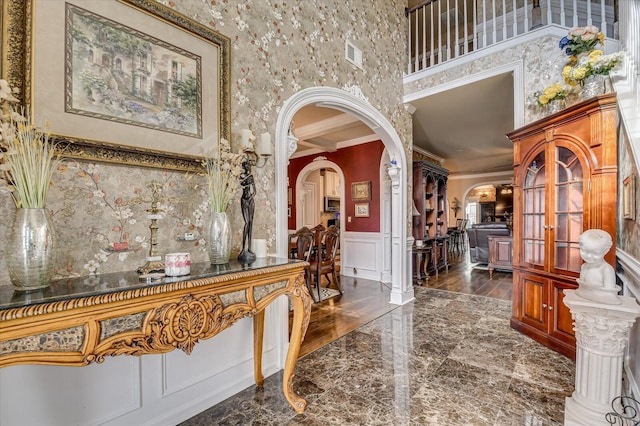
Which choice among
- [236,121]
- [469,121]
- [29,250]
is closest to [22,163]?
[29,250]

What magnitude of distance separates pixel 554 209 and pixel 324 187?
697cm

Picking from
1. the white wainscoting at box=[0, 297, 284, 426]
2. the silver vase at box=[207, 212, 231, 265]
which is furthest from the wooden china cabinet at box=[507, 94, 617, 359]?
the silver vase at box=[207, 212, 231, 265]

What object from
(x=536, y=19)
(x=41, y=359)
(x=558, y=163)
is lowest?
(x=41, y=359)

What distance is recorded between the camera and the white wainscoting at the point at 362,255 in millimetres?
5668

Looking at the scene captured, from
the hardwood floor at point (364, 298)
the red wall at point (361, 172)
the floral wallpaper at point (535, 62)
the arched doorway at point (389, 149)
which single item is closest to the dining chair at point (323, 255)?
the hardwood floor at point (364, 298)

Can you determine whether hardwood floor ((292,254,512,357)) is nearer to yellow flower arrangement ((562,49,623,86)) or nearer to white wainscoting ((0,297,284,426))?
white wainscoting ((0,297,284,426))

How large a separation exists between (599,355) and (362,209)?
4.51 m

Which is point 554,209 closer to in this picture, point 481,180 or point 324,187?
point 324,187

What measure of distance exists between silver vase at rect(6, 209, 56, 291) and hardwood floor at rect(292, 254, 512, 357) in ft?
6.67

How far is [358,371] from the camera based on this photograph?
2279mm

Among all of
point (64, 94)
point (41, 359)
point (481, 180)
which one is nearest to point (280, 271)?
point (41, 359)

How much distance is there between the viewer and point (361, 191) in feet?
19.5

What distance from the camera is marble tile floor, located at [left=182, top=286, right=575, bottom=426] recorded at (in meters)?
1.75

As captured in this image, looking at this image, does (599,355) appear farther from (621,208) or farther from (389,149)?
(389,149)
